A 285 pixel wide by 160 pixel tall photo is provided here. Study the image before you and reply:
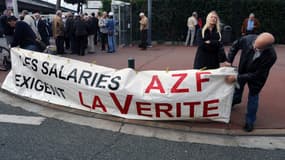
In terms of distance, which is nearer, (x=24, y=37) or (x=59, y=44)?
(x=24, y=37)

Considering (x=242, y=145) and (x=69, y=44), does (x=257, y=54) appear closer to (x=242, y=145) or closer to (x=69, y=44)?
(x=242, y=145)

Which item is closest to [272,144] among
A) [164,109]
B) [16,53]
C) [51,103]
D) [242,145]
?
[242,145]

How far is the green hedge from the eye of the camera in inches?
635

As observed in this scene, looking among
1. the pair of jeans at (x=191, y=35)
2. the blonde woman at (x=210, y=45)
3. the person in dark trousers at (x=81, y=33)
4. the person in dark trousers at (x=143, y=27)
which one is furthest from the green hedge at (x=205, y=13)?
the blonde woman at (x=210, y=45)

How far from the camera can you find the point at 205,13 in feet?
55.0

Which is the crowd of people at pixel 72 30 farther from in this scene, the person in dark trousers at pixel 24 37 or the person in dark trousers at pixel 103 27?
the person in dark trousers at pixel 24 37

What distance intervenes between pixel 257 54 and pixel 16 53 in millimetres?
4728

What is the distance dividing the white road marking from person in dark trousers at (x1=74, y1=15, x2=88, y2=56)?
6738 mm

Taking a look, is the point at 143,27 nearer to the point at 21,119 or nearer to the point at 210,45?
the point at 210,45

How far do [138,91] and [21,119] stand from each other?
2.12 meters

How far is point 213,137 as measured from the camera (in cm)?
443

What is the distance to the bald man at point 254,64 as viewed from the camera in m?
4.04

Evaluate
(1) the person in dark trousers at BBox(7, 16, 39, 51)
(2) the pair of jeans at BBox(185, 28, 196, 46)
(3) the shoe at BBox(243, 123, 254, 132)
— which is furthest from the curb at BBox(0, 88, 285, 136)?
(2) the pair of jeans at BBox(185, 28, 196, 46)

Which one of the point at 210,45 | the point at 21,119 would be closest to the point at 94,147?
the point at 21,119
